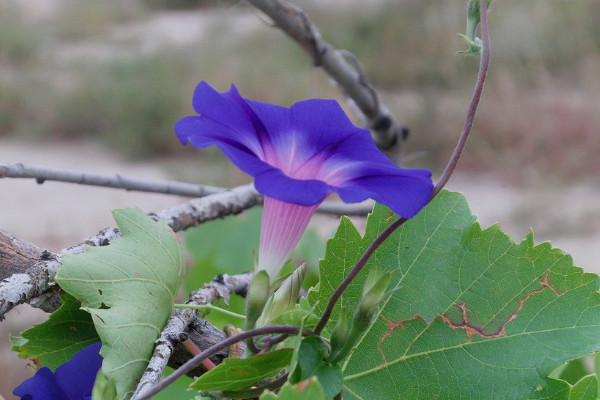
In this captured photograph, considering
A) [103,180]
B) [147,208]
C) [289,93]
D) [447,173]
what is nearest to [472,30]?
[447,173]

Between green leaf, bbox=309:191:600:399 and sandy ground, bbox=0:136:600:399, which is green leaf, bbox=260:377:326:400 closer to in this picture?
green leaf, bbox=309:191:600:399

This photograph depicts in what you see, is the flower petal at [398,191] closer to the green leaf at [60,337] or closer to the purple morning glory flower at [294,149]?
the purple morning glory flower at [294,149]

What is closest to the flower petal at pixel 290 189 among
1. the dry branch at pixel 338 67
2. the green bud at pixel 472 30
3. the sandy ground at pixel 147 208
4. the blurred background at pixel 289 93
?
the green bud at pixel 472 30

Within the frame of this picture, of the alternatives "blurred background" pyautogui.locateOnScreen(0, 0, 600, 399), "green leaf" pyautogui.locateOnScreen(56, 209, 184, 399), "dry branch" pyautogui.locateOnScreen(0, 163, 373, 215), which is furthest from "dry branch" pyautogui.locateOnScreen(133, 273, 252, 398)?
"blurred background" pyautogui.locateOnScreen(0, 0, 600, 399)

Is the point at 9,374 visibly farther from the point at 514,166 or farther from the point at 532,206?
the point at 514,166

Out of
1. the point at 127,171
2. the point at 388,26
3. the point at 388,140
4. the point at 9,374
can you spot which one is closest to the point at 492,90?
the point at 388,26

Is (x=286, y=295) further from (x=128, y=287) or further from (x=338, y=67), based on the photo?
(x=338, y=67)

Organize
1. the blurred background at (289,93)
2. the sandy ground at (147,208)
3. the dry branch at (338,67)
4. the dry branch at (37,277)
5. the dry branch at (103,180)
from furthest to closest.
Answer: the blurred background at (289,93), the sandy ground at (147,208), the dry branch at (338,67), the dry branch at (103,180), the dry branch at (37,277)
